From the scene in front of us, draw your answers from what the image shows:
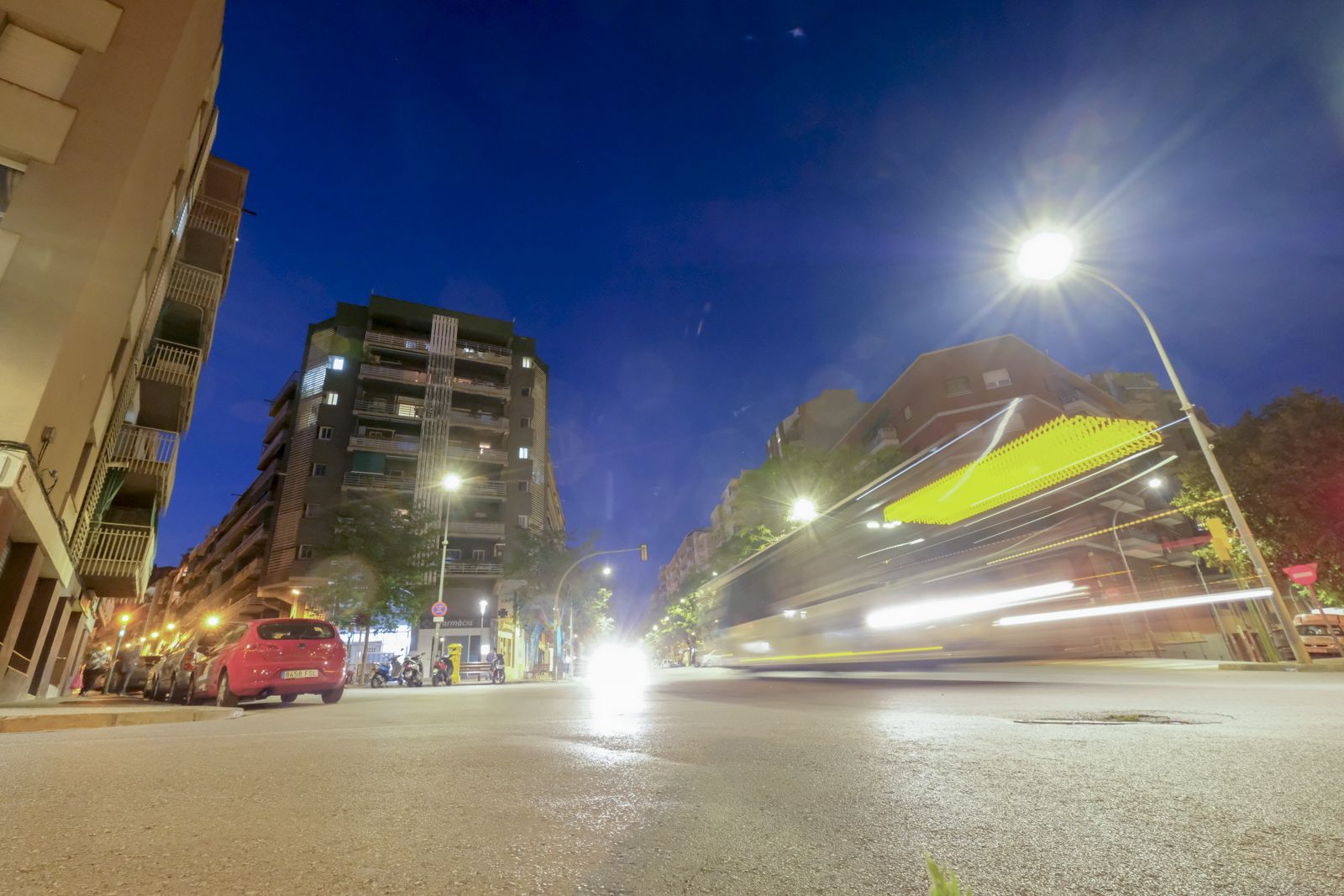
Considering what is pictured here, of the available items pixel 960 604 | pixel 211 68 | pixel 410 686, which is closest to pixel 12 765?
pixel 960 604

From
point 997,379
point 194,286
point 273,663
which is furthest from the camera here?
point 997,379

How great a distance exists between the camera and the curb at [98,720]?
21.8 feet

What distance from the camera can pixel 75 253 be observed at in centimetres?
1123

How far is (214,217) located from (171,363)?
5746 mm

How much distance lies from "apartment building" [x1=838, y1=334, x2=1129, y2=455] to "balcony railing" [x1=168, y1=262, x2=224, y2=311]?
111 feet

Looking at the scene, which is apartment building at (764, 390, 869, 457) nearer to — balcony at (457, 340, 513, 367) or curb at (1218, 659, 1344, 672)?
balcony at (457, 340, 513, 367)

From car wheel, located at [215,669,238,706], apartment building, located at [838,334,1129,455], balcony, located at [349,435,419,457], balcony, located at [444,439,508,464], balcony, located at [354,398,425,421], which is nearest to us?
car wheel, located at [215,669,238,706]

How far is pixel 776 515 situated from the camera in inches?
1246

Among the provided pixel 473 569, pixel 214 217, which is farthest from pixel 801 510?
pixel 214 217

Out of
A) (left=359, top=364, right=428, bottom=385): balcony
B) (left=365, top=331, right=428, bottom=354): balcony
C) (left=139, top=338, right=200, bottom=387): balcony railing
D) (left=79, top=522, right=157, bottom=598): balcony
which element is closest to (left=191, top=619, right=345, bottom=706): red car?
(left=79, top=522, right=157, bottom=598): balcony

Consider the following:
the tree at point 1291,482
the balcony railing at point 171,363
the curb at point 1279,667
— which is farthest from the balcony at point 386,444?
the curb at point 1279,667

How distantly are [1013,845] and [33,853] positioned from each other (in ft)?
10.7

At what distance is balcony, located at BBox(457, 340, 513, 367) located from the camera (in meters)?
46.4

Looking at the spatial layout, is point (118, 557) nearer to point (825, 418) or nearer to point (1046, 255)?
point (1046, 255)
